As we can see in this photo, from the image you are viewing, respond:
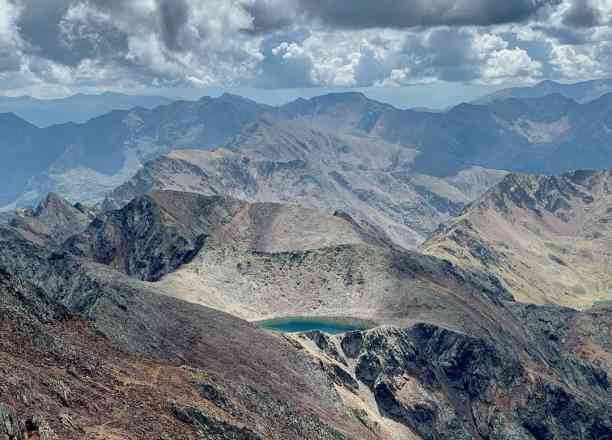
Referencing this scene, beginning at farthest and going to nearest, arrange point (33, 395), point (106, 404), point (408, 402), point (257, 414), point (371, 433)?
point (408, 402)
point (371, 433)
point (257, 414)
point (106, 404)
point (33, 395)

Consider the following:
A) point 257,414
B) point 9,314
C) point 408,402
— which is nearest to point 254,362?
point 257,414

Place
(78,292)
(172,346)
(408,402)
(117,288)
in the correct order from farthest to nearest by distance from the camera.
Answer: (78,292) → (408,402) → (117,288) → (172,346)

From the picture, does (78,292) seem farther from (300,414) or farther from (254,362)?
(300,414)

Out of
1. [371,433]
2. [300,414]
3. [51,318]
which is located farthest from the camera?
[371,433]

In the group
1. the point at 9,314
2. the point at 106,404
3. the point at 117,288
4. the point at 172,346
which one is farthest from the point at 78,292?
the point at 106,404

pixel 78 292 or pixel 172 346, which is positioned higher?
pixel 172 346

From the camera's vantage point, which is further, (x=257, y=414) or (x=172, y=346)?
(x=172, y=346)

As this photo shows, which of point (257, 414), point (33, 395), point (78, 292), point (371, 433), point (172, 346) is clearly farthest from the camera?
point (78, 292)

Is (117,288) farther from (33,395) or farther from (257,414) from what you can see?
(33,395)

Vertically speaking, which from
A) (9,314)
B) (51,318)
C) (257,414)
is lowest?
(257,414)
